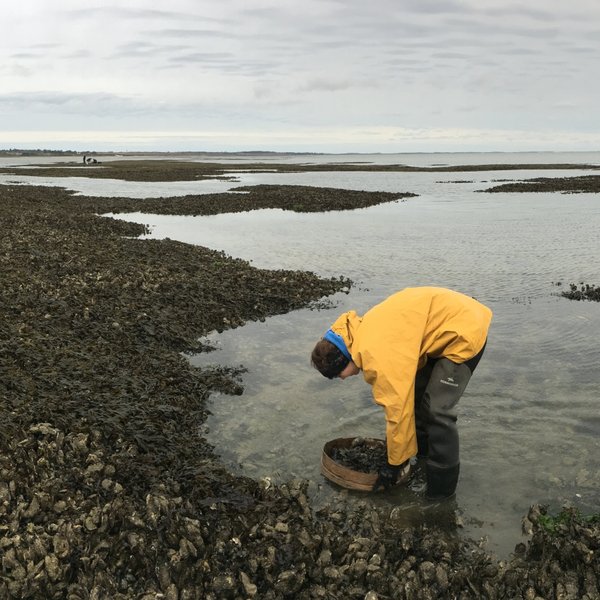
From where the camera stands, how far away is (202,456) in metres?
7.98

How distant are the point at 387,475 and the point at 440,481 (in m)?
0.62

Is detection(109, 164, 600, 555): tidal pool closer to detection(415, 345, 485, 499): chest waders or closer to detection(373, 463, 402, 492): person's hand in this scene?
detection(373, 463, 402, 492): person's hand

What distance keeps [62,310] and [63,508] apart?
7.40 metres


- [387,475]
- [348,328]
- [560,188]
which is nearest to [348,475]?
[387,475]

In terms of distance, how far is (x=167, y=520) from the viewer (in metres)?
5.96

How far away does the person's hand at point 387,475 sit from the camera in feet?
23.3

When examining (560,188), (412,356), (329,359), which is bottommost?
(329,359)

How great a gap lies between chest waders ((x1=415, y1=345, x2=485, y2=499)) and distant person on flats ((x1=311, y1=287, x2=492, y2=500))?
0.01 metres

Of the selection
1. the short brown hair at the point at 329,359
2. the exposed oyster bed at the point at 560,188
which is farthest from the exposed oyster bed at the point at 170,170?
the short brown hair at the point at 329,359

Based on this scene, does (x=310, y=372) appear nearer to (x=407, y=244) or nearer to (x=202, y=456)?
(x=202, y=456)

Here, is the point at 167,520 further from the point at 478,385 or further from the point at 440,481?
the point at 478,385

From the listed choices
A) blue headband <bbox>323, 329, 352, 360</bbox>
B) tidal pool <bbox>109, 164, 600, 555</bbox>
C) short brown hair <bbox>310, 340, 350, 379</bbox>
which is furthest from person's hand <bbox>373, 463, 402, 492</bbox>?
blue headband <bbox>323, 329, 352, 360</bbox>

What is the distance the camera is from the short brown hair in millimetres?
6406

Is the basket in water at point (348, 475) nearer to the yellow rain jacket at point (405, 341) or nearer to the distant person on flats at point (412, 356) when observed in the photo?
the distant person on flats at point (412, 356)
